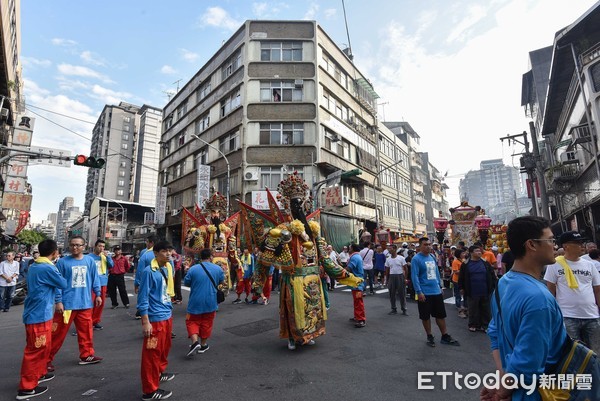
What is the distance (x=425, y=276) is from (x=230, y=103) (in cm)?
2182

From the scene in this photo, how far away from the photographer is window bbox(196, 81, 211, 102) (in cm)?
2816

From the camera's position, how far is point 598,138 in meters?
11.3

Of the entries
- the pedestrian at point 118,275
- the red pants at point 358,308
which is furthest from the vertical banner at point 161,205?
the red pants at point 358,308

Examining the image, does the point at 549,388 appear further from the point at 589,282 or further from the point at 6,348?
the point at 6,348

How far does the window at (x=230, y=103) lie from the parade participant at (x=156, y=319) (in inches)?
817

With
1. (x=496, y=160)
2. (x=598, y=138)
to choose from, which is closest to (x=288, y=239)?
(x=598, y=138)

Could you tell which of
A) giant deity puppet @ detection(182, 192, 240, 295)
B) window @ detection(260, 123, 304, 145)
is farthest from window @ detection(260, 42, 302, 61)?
giant deity puppet @ detection(182, 192, 240, 295)

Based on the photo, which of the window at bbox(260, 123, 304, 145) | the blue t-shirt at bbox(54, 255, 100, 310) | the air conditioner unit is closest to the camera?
the blue t-shirt at bbox(54, 255, 100, 310)

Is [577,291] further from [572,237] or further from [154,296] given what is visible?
[154,296]

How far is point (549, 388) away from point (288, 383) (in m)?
3.01

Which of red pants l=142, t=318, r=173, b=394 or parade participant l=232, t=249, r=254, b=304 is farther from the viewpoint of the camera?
parade participant l=232, t=249, r=254, b=304

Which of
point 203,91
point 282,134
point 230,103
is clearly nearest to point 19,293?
point 282,134

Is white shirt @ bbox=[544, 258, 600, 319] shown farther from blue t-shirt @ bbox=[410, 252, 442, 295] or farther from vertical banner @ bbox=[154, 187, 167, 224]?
vertical banner @ bbox=[154, 187, 167, 224]

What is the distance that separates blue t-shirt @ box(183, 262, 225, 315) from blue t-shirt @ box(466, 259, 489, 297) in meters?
5.17
